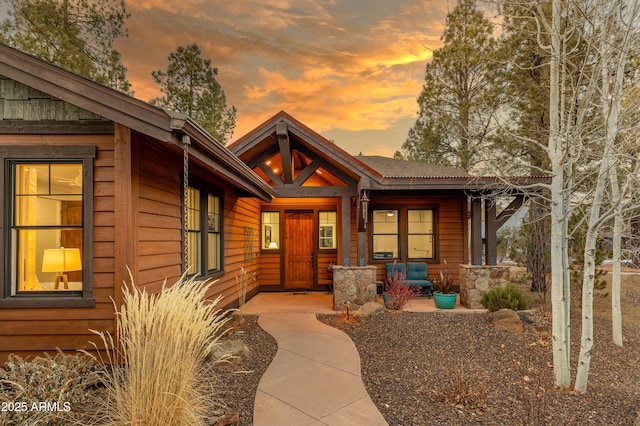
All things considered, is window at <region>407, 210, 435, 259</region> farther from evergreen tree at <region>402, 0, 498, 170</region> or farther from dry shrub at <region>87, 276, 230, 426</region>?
dry shrub at <region>87, 276, 230, 426</region>

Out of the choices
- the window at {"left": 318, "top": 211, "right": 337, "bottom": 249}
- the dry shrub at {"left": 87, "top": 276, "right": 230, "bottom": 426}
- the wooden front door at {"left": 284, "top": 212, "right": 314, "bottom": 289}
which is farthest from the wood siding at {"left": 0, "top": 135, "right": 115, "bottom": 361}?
the window at {"left": 318, "top": 211, "right": 337, "bottom": 249}

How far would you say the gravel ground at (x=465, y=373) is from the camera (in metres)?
2.80

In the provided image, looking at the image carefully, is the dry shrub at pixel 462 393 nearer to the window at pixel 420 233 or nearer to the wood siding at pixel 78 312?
the wood siding at pixel 78 312

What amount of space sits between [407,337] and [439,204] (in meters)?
4.63

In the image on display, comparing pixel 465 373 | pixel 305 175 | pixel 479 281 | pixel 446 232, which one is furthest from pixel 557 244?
pixel 446 232

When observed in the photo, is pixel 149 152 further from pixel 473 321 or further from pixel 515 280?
pixel 515 280

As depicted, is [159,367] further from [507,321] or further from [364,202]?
[507,321]

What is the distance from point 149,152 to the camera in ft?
12.5

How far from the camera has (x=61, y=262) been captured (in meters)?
3.65

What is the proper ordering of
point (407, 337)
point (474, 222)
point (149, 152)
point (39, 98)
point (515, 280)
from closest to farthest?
point (39, 98) → point (149, 152) → point (407, 337) → point (474, 222) → point (515, 280)

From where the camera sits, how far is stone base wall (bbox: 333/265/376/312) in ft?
21.7

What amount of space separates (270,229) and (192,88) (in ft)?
30.4

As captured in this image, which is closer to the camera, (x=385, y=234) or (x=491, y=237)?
(x=491, y=237)

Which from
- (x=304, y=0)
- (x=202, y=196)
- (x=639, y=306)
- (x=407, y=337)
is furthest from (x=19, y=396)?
(x=639, y=306)
